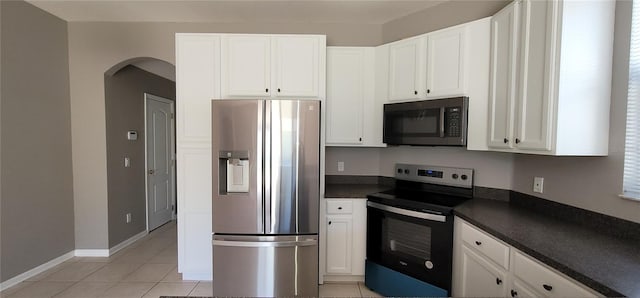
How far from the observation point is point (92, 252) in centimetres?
320

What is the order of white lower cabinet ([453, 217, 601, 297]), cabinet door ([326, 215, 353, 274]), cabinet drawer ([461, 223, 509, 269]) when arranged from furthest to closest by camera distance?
cabinet door ([326, 215, 353, 274]), cabinet drawer ([461, 223, 509, 269]), white lower cabinet ([453, 217, 601, 297])

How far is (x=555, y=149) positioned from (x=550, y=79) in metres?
0.40

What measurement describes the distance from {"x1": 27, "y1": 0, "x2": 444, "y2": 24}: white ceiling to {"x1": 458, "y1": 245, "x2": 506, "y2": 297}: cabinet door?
219 cm

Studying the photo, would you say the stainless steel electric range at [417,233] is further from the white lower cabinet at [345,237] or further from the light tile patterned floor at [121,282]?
the light tile patterned floor at [121,282]

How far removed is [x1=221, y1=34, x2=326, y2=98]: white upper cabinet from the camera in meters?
2.56

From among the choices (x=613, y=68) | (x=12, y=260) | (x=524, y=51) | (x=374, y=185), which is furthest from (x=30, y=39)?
(x=613, y=68)

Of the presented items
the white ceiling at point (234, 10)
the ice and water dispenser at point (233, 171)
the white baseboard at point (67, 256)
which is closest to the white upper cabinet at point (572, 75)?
the white ceiling at point (234, 10)

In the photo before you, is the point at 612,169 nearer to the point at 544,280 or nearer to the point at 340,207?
the point at 544,280

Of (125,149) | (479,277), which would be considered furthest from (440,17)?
(125,149)

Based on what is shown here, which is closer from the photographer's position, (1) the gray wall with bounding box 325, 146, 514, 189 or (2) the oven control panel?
(1) the gray wall with bounding box 325, 146, 514, 189

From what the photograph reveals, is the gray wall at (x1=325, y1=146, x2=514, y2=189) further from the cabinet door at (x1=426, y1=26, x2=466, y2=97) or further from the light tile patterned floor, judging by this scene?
the light tile patterned floor

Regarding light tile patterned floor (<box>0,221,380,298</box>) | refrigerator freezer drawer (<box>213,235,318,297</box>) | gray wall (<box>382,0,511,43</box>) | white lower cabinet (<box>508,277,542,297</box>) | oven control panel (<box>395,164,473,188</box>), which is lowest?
light tile patterned floor (<box>0,221,380,298</box>)

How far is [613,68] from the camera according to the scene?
1551 millimetres

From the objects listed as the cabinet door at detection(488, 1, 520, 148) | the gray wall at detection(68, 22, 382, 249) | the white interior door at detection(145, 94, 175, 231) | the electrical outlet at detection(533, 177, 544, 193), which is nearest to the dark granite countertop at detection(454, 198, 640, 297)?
the electrical outlet at detection(533, 177, 544, 193)
